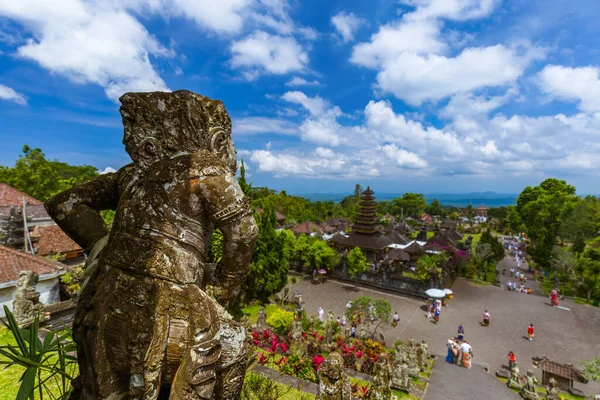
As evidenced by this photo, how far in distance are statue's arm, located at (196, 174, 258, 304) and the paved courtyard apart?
43.4 feet

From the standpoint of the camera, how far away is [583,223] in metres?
26.5

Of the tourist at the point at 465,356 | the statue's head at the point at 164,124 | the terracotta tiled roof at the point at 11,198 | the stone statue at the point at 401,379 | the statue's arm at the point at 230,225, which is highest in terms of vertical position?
the statue's head at the point at 164,124

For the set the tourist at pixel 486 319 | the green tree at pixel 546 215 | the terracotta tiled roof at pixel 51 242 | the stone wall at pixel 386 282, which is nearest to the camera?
the terracotta tiled roof at pixel 51 242

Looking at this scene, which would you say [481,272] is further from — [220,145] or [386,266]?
[220,145]

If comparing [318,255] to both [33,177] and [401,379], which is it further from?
[33,177]

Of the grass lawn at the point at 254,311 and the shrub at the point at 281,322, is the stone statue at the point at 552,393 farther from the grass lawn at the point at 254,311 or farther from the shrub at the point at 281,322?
the grass lawn at the point at 254,311

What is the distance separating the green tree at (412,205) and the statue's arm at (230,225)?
7299 cm

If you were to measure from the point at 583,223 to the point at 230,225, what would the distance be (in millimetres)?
35449

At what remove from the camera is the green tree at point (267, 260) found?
44.2 feet

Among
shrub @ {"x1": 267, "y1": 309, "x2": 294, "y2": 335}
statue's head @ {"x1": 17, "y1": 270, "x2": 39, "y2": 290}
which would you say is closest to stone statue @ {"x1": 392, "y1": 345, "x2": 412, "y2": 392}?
shrub @ {"x1": 267, "y1": 309, "x2": 294, "y2": 335}

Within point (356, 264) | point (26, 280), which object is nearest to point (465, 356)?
point (356, 264)

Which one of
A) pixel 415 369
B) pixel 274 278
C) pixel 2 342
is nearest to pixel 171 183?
pixel 2 342

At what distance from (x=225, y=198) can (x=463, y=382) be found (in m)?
10.4

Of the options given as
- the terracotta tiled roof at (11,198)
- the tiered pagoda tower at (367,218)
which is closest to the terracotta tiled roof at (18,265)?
the terracotta tiled roof at (11,198)
